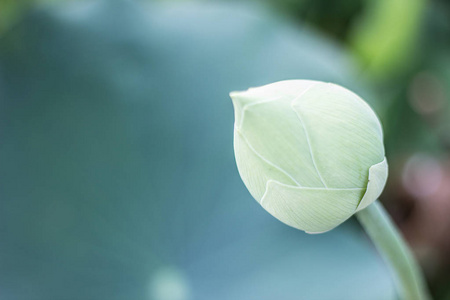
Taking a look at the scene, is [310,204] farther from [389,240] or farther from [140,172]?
[140,172]

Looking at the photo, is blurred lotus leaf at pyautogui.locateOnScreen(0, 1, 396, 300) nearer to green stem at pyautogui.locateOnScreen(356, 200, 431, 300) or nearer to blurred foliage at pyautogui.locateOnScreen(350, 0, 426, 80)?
blurred foliage at pyautogui.locateOnScreen(350, 0, 426, 80)

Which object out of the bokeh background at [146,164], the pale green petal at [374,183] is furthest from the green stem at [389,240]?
the bokeh background at [146,164]

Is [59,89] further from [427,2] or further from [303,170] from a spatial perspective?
[427,2]

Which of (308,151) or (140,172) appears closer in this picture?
(308,151)

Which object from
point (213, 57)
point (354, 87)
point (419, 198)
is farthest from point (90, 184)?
point (419, 198)

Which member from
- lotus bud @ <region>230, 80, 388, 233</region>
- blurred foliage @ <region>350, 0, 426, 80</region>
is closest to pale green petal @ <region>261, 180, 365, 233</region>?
lotus bud @ <region>230, 80, 388, 233</region>

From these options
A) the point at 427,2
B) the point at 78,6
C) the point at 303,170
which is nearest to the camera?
the point at 303,170

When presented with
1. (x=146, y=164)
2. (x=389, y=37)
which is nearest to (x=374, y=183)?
(x=146, y=164)
